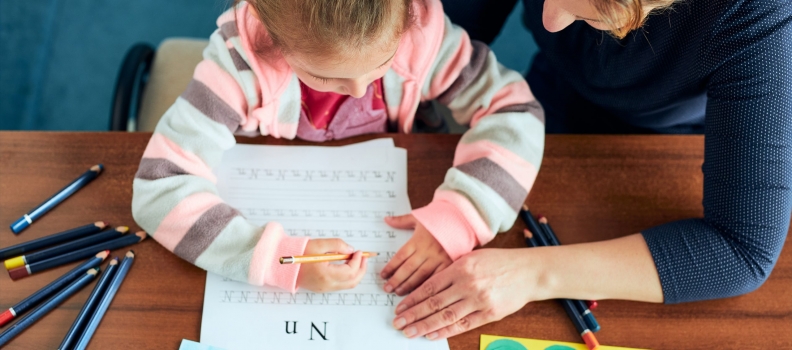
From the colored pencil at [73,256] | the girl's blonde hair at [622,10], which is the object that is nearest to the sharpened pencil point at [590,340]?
A: the girl's blonde hair at [622,10]

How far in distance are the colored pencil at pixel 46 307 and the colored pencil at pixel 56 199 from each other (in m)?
0.11

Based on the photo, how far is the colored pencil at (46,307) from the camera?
2.34ft

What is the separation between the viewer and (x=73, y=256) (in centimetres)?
77

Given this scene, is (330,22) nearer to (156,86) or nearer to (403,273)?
(403,273)

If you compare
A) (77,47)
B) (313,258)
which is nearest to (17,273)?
(313,258)

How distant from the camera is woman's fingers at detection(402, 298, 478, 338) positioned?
0.75 m

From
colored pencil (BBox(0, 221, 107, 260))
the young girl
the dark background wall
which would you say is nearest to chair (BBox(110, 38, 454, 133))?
the young girl

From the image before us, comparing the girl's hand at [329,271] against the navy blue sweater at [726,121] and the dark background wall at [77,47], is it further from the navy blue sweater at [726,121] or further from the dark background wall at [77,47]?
the dark background wall at [77,47]

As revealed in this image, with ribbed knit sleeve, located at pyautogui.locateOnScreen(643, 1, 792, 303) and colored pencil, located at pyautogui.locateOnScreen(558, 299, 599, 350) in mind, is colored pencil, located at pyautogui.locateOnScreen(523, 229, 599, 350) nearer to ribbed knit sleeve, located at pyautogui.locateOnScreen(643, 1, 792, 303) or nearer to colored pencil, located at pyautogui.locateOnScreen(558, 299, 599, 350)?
colored pencil, located at pyautogui.locateOnScreen(558, 299, 599, 350)

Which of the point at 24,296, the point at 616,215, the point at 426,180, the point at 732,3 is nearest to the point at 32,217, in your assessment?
the point at 24,296

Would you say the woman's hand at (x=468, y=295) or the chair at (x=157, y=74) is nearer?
the woman's hand at (x=468, y=295)

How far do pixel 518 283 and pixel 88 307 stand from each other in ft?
1.63

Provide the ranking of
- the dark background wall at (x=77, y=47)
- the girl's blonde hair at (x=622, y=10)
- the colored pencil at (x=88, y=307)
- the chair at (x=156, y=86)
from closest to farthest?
1. the girl's blonde hair at (x=622, y=10)
2. the colored pencil at (x=88, y=307)
3. the chair at (x=156, y=86)
4. the dark background wall at (x=77, y=47)

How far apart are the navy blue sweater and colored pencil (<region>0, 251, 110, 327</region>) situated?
667 mm
